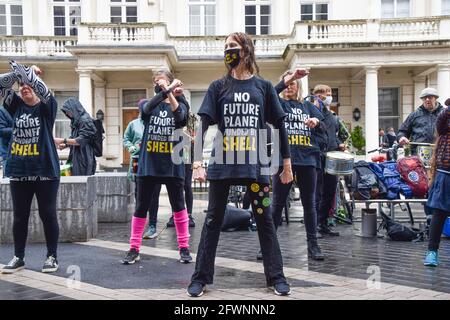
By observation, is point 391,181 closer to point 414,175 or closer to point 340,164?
point 414,175

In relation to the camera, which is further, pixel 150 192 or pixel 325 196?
pixel 325 196

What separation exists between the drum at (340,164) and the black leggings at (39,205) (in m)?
3.99

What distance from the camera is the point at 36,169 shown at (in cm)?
580

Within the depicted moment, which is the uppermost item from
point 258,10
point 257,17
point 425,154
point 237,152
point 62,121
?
point 258,10

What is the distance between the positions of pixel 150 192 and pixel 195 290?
182 centimetres

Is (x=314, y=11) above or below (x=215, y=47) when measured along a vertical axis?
above

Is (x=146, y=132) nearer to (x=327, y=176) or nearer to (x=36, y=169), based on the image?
(x=36, y=169)

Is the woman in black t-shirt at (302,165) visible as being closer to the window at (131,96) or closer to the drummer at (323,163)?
the drummer at (323,163)

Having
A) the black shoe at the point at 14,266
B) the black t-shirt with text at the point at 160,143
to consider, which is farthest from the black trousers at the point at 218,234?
the black shoe at the point at 14,266

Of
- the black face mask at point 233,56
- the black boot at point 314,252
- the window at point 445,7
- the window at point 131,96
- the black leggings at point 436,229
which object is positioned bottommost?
the black boot at point 314,252

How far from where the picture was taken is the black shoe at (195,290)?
4.75 m

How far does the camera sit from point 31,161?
5.80 m

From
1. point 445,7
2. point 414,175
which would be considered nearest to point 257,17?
point 445,7
